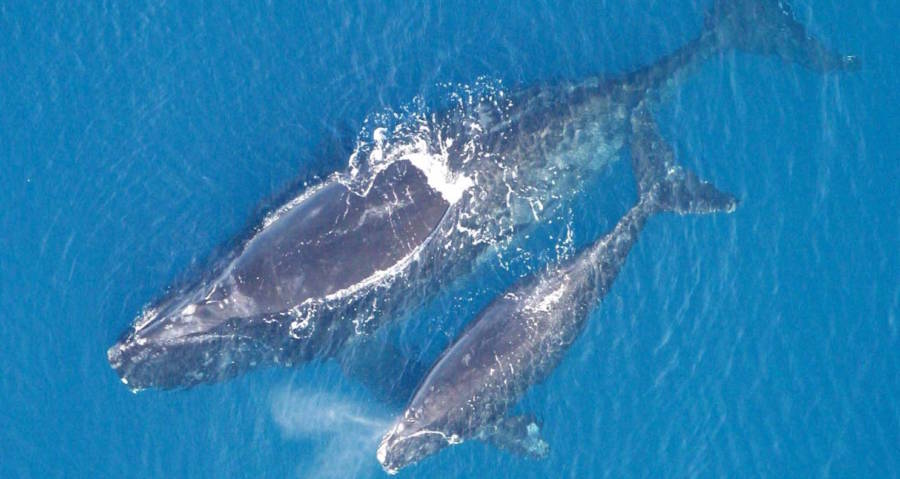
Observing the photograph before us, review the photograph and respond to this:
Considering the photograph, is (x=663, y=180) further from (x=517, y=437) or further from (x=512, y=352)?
(x=517, y=437)

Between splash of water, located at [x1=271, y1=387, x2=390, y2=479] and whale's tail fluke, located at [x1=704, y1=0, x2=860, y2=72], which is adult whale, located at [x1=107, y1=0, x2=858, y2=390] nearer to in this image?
whale's tail fluke, located at [x1=704, y1=0, x2=860, y2=72]

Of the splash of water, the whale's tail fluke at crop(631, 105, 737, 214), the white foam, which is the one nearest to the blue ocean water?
the splash of water

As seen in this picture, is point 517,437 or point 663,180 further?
point 663,180

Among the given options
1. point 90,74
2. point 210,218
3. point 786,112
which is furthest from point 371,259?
point 786,112

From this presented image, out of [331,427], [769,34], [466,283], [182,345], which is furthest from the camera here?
[769,34]

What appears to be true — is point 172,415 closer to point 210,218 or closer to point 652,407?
point 210,218

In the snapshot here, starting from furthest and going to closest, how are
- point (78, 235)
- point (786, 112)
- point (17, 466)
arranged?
1. point (786, 112)
2. point (78, 235)
3. point (17, 466)

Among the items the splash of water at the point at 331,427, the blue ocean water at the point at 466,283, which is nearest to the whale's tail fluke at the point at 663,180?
the blue ocean water at the point at 466,283

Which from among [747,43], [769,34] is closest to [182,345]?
[747,43]
